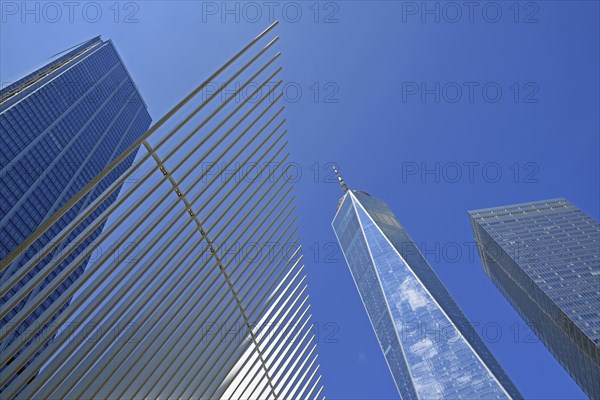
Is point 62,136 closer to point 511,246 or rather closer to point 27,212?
point 27,212

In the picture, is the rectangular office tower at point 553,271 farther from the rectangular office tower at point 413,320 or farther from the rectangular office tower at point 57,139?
the rectangular office tower at point 57,139

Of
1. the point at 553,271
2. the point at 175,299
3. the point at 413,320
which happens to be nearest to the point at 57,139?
the point at 413,320

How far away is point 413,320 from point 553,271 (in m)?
31.3

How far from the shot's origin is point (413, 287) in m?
121

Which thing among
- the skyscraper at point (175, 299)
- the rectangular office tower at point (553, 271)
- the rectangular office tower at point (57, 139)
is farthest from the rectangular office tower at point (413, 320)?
the skyscraper at point (175, 299)

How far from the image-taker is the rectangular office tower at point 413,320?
344 ft

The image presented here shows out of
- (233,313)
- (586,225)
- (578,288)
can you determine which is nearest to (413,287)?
(578,288)

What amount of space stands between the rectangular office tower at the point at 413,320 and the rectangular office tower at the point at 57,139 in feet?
217

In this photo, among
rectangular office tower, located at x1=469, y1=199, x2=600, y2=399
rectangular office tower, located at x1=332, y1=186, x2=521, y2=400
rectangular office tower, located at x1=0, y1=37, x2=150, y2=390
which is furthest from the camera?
rectangular office tower, located at x1=332, y1=186, x2=521, y2=400

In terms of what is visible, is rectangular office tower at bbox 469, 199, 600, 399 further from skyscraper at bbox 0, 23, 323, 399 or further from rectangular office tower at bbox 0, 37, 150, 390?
skyscraper at bbox 0, 23, 323, 399

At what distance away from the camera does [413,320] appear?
117 metres

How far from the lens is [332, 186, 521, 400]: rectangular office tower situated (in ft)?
344

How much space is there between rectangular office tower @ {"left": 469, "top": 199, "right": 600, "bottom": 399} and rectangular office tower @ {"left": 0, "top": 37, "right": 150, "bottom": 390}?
8565 cm

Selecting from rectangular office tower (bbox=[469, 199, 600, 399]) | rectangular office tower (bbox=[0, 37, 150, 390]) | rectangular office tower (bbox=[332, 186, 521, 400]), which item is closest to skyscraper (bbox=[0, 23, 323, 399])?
rectangular office tower (bbox=[0, 37, 150, 390])
